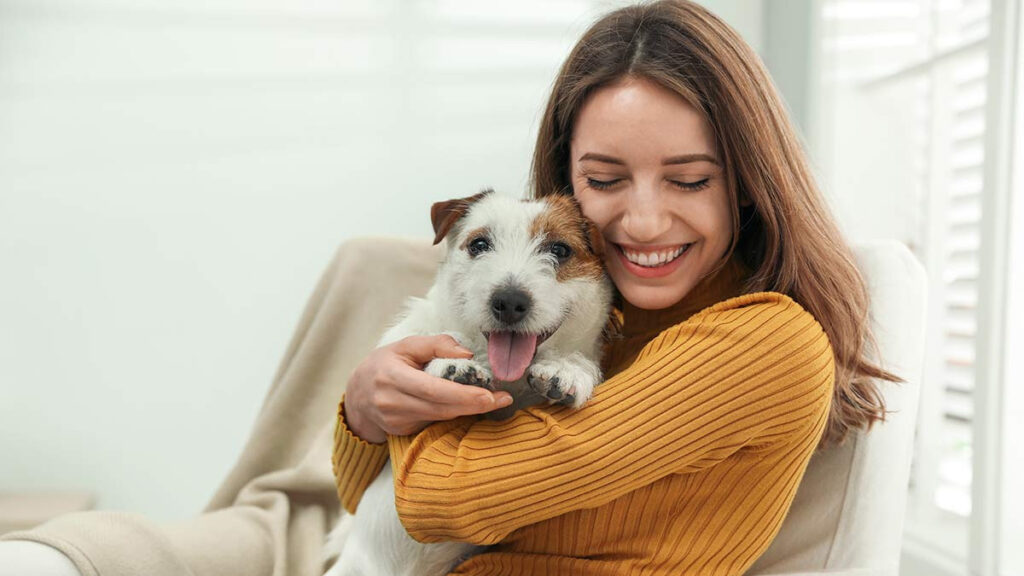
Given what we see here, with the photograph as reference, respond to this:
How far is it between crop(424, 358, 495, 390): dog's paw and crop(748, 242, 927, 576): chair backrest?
0.71m

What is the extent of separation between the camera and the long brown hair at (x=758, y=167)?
136 cm

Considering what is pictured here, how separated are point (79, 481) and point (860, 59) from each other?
11.6 ft

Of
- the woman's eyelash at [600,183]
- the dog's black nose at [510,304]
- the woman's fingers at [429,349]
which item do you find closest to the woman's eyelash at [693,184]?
the woman's eyelash at [600,183]

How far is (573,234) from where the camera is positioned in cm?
142

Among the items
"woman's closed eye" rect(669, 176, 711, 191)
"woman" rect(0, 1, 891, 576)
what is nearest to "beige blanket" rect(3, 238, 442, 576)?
"woman" rect(0, 1, 891, 576)

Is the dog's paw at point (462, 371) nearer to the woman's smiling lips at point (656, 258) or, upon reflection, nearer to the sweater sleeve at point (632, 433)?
the sweater sleeve at point (632, 433)

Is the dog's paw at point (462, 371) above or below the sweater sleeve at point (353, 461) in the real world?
above

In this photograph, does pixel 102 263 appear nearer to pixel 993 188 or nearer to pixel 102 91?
pixel 102 91

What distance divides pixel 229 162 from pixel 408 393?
2509 millimetres

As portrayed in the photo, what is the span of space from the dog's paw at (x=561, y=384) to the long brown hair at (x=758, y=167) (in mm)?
384

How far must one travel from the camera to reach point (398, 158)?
3562 millimetres

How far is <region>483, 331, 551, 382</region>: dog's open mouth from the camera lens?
126 centimetres

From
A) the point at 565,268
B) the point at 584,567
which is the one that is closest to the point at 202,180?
the point at 565,268

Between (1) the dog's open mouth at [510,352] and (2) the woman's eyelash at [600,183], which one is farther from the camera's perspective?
(2) the woman's eyelash at [600,183]
